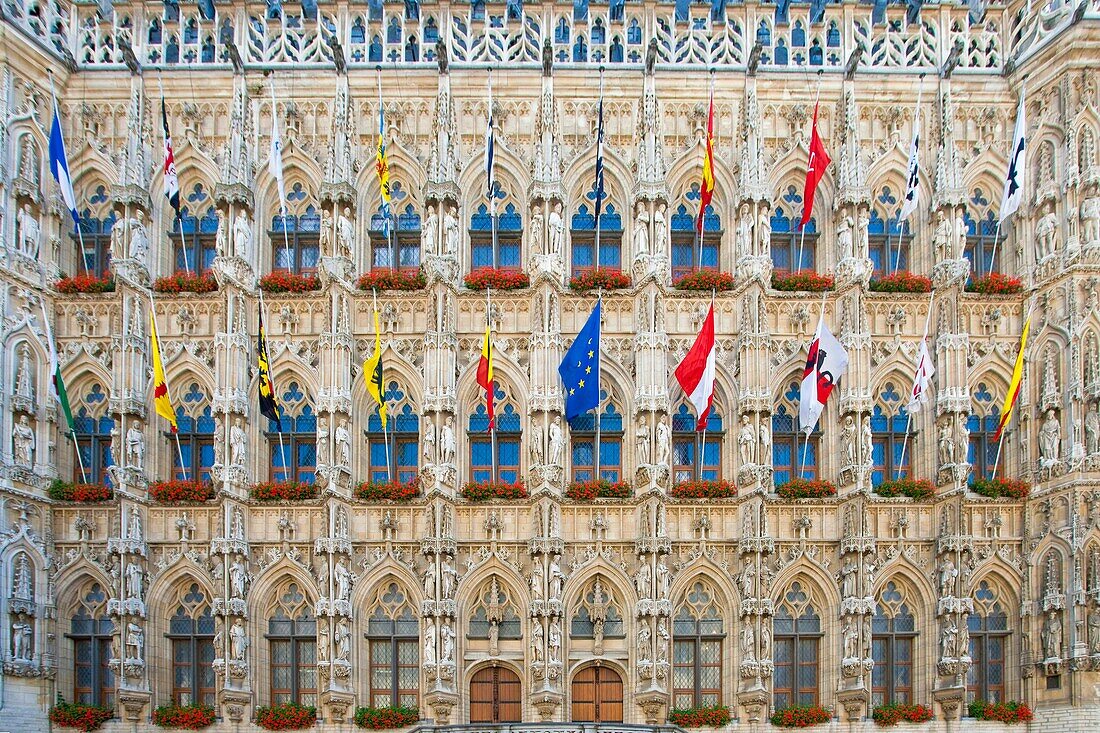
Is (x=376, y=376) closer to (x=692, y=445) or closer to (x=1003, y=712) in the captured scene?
(x=692, y=445)

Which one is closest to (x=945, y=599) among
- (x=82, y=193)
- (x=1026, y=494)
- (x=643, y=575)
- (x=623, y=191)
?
(x=1026, y=494)

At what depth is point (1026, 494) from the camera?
23219mm

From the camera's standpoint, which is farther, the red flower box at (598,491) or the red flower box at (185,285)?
the red flower box at (185,285)

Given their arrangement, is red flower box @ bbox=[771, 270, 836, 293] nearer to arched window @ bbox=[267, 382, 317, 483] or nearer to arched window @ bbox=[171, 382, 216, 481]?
arched window @ bbox=[267, 382, 317, 483]

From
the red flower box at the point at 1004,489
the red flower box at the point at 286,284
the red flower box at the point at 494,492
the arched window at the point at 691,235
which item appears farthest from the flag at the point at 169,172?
the red flower box at the point at 1004,489

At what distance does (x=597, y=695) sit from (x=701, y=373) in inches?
315

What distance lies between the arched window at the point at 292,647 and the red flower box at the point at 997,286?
18.1m

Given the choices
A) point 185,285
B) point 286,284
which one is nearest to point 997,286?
point 286,284

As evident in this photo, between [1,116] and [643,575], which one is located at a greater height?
[1,116]

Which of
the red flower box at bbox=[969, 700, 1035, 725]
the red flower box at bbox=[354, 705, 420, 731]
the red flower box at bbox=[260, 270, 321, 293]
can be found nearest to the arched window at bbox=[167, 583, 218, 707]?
the red flower box at bbox=[354, 705, 420, 731]

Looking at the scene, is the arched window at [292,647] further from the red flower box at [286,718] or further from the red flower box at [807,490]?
the red flower box at [807,490]

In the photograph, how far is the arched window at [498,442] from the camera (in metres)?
24.0

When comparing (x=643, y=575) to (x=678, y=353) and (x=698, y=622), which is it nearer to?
(x=698, y=622)

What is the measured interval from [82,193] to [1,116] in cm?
266
